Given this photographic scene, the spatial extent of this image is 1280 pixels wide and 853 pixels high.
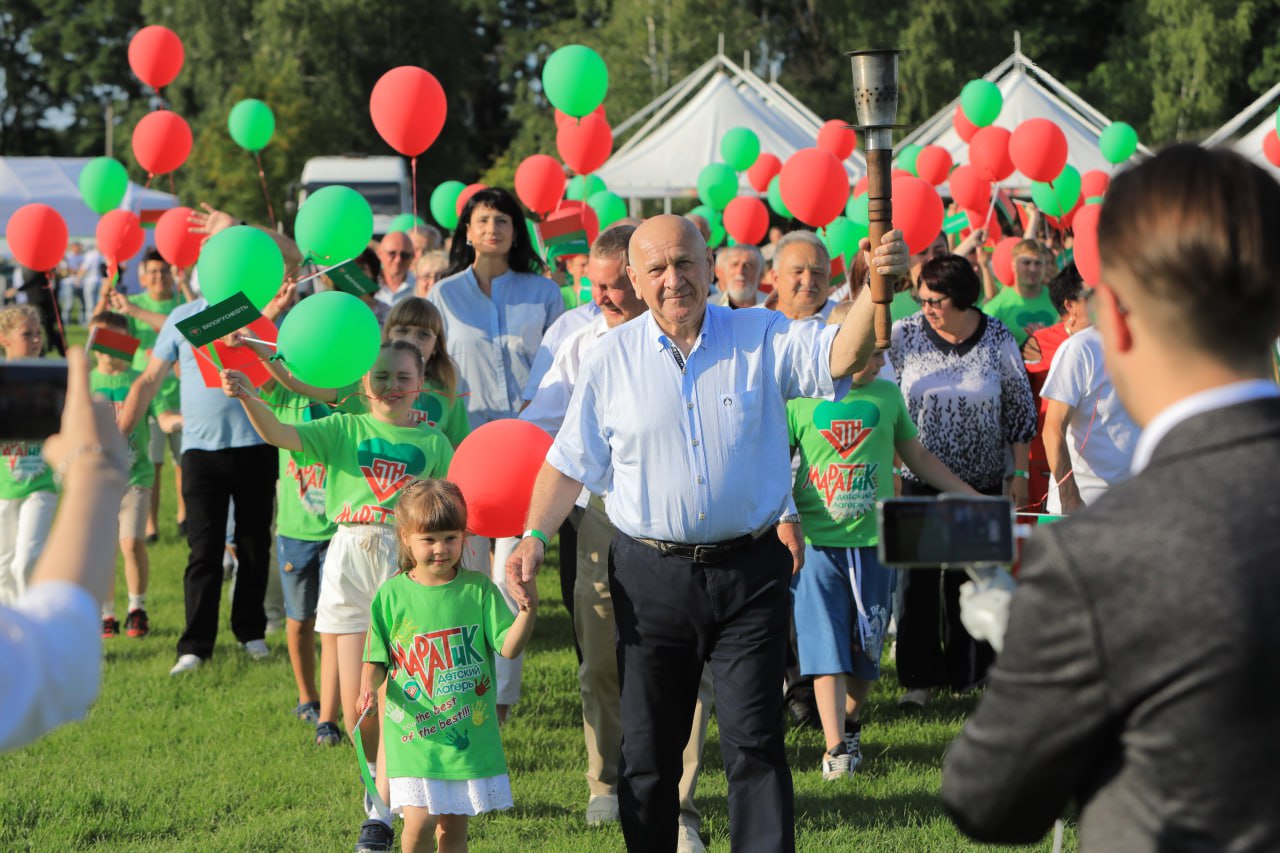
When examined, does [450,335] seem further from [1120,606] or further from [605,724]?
[1120,606]

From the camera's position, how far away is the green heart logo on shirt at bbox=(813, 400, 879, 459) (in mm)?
6449

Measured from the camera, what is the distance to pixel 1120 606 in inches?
70.4

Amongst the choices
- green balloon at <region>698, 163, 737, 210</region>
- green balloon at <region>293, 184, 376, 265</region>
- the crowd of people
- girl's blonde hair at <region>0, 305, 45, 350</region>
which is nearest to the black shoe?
the crowd of people

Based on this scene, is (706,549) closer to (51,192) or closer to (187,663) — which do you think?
(187,663)

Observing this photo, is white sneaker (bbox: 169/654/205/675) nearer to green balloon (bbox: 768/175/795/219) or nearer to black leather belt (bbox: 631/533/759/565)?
black leather belt (bbox: 631/533/759/565)

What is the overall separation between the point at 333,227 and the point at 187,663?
2.68m

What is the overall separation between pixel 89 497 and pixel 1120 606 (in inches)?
55.0

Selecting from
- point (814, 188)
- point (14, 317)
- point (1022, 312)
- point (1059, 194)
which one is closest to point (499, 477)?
point (14, 317)

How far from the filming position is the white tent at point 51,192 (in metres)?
27.4

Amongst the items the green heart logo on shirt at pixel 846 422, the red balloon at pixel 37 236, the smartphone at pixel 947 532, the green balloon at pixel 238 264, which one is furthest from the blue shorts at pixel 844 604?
the red balloon at pixel 37 236

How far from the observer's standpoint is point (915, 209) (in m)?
8.02

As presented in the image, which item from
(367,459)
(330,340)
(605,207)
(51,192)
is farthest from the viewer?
(51,192)

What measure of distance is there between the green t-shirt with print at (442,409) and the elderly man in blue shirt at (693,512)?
196 cm

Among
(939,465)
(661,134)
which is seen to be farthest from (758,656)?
(661,134)
